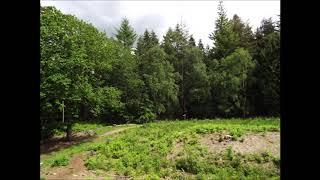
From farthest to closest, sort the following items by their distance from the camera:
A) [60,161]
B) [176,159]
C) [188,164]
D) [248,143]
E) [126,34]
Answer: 1. [126,34]
2. [248,143]
3. [60,161]
4. [176,159]
5. [188,164]

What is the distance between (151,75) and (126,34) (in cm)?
1230

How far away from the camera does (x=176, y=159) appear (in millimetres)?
20375

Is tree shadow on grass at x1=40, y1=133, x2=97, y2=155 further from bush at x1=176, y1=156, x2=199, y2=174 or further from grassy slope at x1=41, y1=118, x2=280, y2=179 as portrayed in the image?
bush at x1=176, y1=156, x2=199, y2=174

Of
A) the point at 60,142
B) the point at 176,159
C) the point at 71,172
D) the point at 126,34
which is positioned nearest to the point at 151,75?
the point at 126,34

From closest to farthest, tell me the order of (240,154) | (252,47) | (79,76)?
(240,154), (79,76), (252,47)

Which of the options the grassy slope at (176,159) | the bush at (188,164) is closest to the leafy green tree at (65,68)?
the grassy slope at (176,159)

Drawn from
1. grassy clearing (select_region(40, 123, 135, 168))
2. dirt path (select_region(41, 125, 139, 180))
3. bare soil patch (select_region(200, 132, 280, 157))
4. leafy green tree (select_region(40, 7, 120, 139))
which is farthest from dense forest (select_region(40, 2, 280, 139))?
bare soil patch (select_region(200, 132, 280, 157))

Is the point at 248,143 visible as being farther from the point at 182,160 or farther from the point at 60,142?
the point at 60,142
